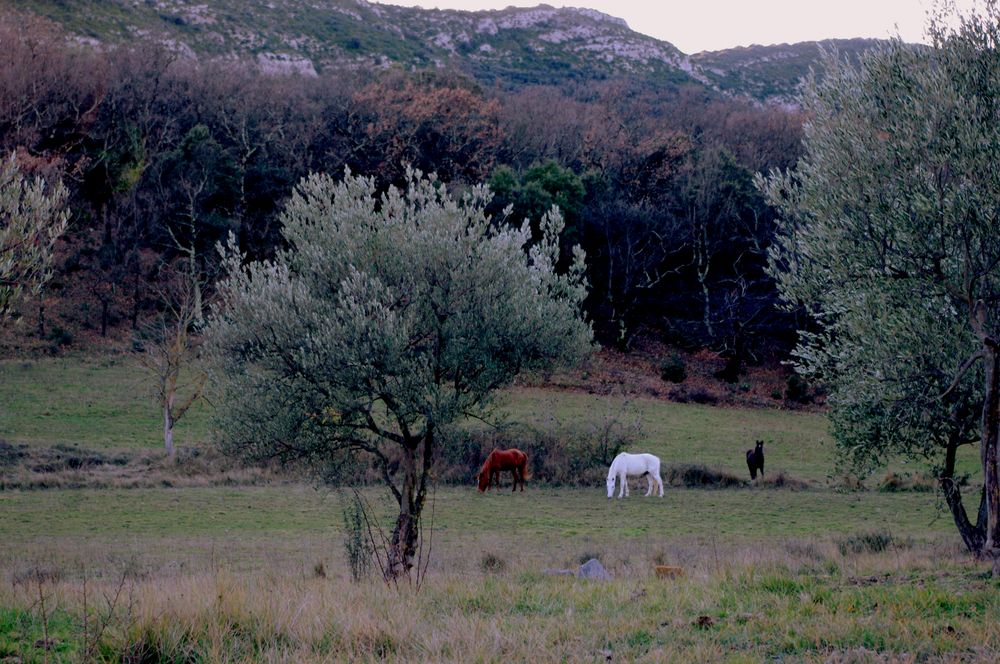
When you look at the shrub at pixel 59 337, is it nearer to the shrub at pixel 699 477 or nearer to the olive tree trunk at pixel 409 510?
the shrub at pixel 699 477

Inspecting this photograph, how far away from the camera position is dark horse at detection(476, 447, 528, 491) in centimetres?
3319

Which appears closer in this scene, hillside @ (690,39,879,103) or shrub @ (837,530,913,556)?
shrub @ (837,530,913,556)

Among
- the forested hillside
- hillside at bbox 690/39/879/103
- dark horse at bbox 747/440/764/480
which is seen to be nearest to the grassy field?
dark horse at bbox 747/440/764/480

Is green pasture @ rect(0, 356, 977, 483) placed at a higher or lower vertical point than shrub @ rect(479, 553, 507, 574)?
lower

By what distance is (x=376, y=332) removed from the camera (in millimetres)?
14266

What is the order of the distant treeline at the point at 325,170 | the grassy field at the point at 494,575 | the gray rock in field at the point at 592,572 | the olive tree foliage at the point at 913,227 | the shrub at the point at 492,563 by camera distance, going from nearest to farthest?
1. the grassy field at the point at 494,575
2. the olive tree foliage at the point at 913,227
3. the gray rock in field at the point at 592,572
4. the shrub at the point at 492,563
5. the distant treeline at the point at 325,170

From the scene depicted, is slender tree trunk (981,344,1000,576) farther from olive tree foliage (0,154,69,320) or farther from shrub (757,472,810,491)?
shrub (757,472,810,491)

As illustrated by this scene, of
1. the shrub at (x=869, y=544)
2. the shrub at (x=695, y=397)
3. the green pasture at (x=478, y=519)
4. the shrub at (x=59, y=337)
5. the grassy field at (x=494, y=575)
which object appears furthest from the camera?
the shrub at (x=695, y=397)

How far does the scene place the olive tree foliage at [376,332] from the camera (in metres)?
14.5

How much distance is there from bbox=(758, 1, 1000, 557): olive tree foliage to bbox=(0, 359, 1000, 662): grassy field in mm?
2988

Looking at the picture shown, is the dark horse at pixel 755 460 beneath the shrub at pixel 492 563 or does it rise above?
beneath

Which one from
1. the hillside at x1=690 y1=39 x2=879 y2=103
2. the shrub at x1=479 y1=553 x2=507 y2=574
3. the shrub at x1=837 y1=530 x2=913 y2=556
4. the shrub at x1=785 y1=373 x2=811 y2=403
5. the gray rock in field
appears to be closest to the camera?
the gray rock in field

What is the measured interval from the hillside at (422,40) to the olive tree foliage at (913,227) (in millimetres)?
100831

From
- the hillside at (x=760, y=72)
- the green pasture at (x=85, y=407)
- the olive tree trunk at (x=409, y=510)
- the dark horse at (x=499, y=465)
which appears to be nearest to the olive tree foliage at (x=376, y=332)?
the olive tree trunk at (x=409, y=510)
